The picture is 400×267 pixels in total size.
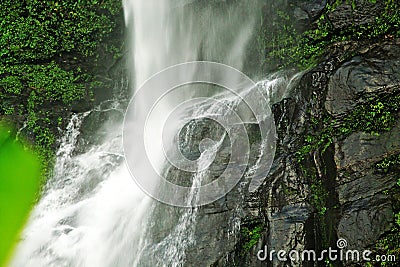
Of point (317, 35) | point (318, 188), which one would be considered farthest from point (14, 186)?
point (317, 35)

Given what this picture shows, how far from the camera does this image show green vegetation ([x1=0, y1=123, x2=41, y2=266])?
884 centimetres

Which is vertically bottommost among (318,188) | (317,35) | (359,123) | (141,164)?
(318,188)

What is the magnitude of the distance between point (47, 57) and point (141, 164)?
173 inches

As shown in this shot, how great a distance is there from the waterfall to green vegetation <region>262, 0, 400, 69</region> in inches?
29.7

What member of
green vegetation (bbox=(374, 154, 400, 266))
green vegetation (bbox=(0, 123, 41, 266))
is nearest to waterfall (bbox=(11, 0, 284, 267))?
green vegetation (bbox=(0, 123, 41, 266))

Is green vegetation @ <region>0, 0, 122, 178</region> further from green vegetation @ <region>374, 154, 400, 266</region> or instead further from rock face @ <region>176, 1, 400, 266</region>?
green vegetation @ <region>374, 154, 400, 266</region>

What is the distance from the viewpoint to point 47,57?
416 inches

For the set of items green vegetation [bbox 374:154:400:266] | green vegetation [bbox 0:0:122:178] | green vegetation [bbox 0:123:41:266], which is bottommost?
green vegetation [bbox 374:154:400:266]

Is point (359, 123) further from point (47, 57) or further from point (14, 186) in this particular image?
point (47, 57)

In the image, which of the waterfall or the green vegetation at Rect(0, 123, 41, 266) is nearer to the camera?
the waterfall

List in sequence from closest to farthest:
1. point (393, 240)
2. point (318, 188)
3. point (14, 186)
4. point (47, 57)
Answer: point (393, 240) → point (318, 188) → point (14, 186) → point (47, 57)

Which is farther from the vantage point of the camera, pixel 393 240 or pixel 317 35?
pixel 317 35

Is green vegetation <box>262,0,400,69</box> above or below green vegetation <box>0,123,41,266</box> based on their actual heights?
above

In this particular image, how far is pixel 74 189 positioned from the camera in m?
9.12
